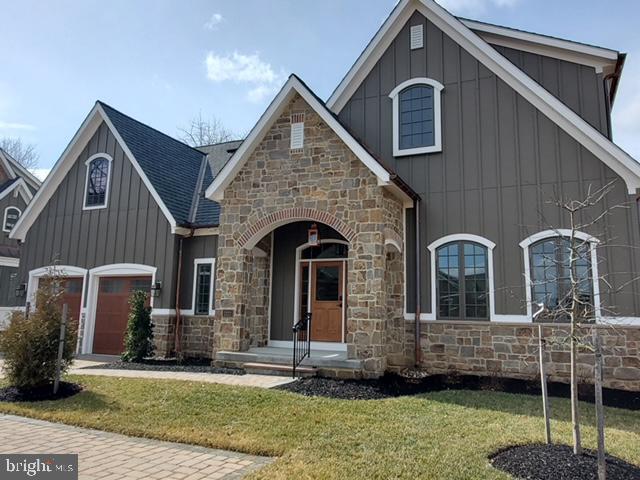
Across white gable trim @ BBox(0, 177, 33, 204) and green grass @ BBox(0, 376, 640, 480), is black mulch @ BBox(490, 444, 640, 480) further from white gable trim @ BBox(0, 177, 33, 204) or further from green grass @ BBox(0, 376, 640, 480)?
white gable trim @ BBox(0, 177, 33, 204)

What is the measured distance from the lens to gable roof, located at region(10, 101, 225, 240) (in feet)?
45.5

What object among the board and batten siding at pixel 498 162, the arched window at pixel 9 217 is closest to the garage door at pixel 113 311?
the board and batten siding at pixel 498 162

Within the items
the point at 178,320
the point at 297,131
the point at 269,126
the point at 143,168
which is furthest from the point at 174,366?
the point at 143,168

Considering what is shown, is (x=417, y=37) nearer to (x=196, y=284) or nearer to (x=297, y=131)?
(x=297, y=131)

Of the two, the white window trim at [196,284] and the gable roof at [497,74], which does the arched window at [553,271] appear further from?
the white window trim at [196,284]

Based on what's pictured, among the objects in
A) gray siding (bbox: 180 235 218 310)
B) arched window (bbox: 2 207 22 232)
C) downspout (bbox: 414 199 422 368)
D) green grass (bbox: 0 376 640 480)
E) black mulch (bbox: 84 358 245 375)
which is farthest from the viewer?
arched window (bbox: 2 207 22 232)

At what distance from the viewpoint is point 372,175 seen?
967 centimetres

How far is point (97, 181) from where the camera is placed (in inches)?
587

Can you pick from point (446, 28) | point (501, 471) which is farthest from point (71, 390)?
point (446, 28)

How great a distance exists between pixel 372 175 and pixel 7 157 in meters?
20.6

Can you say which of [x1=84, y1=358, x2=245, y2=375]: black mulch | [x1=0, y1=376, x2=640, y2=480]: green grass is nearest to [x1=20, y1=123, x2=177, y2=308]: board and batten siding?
[x1=84, y1=358, x2=245, y2=375]: black mulch

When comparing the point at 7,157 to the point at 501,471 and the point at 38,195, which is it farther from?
the point at 501,471

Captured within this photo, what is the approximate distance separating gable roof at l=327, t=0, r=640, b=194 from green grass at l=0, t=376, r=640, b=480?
4.98 m

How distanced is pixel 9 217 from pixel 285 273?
591 inches
